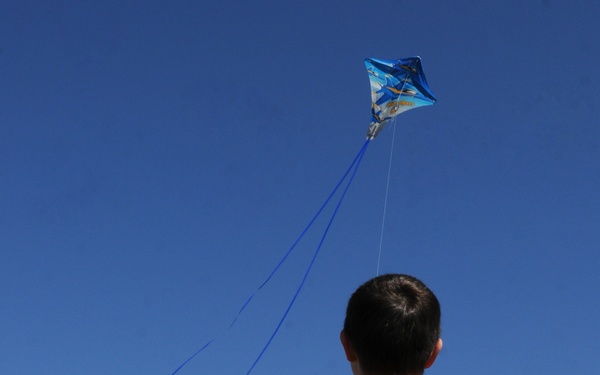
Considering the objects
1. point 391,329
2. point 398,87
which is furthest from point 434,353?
point 398,87

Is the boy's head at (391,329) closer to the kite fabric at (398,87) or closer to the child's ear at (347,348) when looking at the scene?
the child's ear at (347,348)

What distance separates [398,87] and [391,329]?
35.6 feet

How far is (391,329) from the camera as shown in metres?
2.57

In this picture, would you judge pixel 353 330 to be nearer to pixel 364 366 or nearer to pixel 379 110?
pixel 364 366

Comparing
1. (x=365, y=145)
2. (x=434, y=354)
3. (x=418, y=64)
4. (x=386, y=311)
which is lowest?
(x=434, y=354)

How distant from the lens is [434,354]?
8.88 ft

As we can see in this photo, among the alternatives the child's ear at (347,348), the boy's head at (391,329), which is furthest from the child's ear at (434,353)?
the child's ear at (347,348)

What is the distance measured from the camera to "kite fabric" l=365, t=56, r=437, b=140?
13078 mm

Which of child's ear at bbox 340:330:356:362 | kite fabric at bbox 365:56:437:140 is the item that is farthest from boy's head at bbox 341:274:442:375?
kite fabric at bbox 365:56:437:140

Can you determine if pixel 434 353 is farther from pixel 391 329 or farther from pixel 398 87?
pixel 398 87

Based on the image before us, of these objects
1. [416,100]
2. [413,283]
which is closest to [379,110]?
[416,100]

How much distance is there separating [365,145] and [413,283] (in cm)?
948

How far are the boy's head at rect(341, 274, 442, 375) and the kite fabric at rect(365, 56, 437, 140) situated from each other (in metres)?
10.5

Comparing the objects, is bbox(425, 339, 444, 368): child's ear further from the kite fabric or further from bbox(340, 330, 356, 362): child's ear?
the kite fabric
